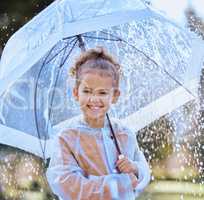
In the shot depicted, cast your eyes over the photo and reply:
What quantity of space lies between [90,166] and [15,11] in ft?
13.0

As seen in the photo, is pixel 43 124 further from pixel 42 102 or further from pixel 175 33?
pixel 175 33

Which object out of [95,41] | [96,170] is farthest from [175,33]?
[96,170]

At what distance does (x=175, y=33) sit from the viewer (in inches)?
96.5

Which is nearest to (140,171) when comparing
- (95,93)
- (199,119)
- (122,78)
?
(95,93)

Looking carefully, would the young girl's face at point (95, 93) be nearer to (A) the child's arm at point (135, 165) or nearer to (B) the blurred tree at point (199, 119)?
(A) the child's arm at point (135, 165)

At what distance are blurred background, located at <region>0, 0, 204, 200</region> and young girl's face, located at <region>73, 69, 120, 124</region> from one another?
3220 mm

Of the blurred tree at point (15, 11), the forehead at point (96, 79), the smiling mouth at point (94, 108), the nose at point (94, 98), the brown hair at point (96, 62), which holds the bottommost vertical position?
the smiling mouth at point (94, 108)

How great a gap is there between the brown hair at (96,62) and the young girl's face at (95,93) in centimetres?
2

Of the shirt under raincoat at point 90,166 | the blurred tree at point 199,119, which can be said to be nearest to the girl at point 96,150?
the shirt under raincoat at point 90,166

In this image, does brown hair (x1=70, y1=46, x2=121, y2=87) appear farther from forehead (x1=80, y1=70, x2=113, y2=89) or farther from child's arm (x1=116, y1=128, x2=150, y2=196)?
child's arm (x1=116, y1=128, x2=150, y2=196)

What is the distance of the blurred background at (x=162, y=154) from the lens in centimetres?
545

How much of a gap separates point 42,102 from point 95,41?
247 mm

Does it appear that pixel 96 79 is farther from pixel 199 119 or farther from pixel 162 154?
pixel 199 119

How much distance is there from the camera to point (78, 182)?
6.75 feet
